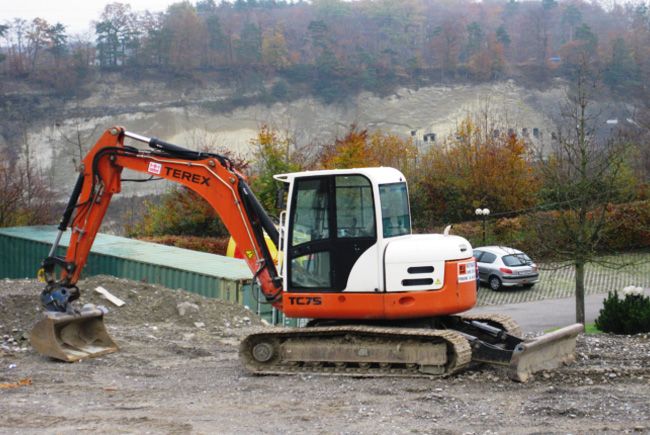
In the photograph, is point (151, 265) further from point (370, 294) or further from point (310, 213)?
point (370, 294)

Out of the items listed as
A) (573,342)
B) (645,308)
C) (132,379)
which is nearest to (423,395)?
(573,342)

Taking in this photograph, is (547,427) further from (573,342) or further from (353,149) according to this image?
(353,149)

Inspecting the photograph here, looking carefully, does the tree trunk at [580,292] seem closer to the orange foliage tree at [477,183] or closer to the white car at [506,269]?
the white car at [506,269]

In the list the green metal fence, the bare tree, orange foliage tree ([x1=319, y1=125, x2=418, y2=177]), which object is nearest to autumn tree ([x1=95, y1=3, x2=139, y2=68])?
orange foliage tree ([x1=319, y1=125, x2=418, y2=177])

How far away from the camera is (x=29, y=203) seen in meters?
38.2

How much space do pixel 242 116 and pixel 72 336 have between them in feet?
211

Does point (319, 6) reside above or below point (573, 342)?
above

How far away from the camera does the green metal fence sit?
18500 mm

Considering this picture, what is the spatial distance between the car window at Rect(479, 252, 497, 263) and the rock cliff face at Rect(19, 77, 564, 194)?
34798 mm

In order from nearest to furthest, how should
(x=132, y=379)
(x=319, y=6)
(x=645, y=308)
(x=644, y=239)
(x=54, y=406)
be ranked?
(x=54, y=406), (x=132, y=379), (x=645, y=308), (x=644, y=239), (x=319, y=6)

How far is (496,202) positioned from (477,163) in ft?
6.35

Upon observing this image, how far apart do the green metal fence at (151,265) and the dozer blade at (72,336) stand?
3.22 metres

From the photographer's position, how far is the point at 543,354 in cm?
1138

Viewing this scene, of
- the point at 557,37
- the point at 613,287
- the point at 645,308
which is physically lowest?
the point at 613,287
